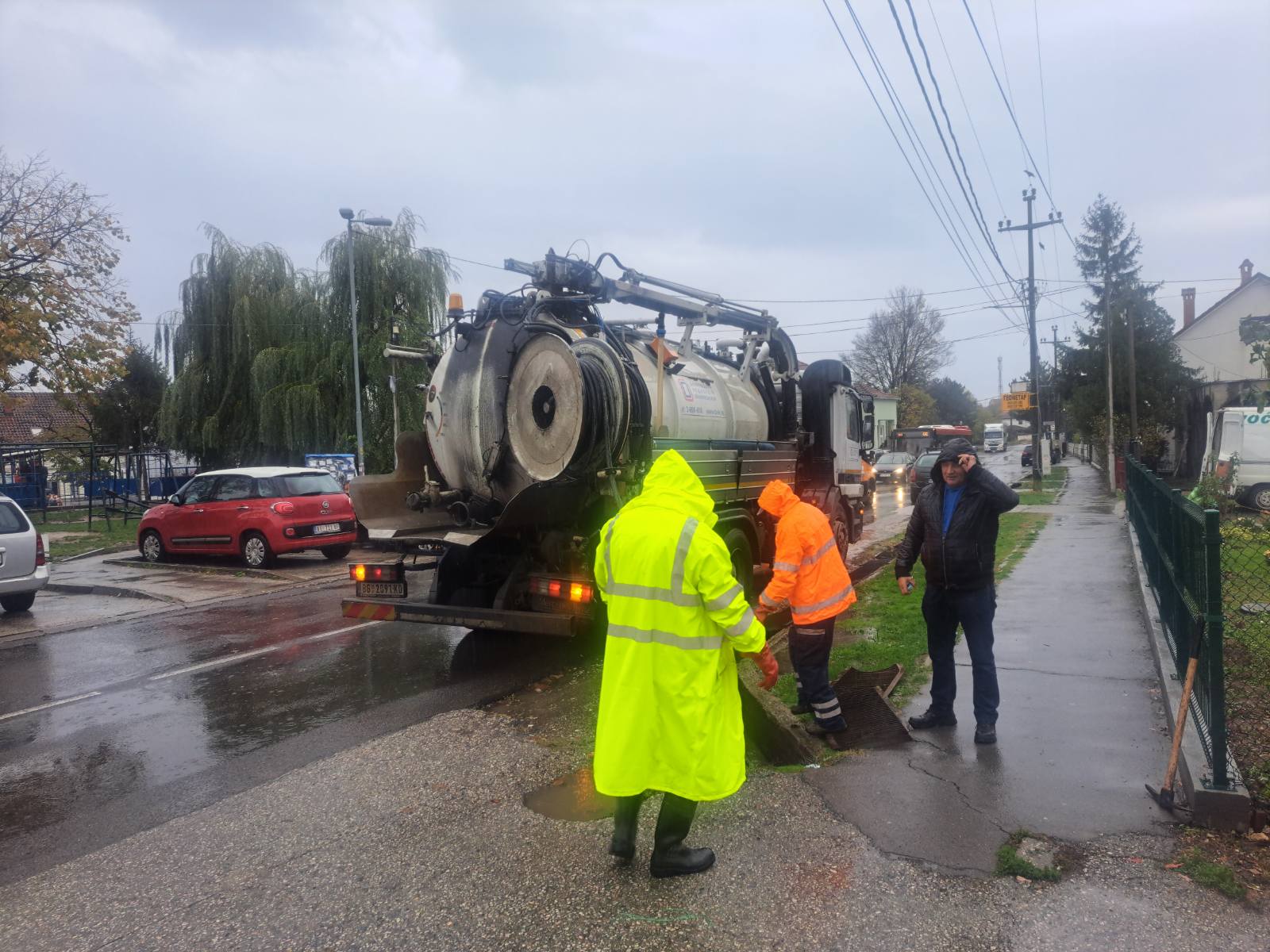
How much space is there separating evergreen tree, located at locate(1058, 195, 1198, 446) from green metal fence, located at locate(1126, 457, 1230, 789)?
108 feet

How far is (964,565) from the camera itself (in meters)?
5.14

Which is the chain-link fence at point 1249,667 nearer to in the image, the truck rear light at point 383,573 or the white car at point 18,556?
the truck rear light at point 383,573

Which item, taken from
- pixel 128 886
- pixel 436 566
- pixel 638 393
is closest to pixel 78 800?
pixel 128 886

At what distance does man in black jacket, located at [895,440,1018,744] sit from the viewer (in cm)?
514

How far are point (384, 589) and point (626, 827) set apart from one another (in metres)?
4.40

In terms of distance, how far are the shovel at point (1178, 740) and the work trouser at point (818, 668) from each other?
1577mm

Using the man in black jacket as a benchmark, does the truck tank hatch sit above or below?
above

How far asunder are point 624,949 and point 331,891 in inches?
50.2

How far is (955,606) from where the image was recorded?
5305 millimetres

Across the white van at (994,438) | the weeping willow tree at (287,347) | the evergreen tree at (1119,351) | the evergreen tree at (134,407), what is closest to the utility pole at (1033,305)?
the evergreen tree at (1119,351)

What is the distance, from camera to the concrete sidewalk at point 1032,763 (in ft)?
13.2

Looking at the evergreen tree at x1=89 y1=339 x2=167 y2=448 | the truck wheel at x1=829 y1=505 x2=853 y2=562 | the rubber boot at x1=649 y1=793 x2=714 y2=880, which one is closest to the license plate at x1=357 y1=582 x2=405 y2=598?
the rubber boot at x1=649 y1=793 x2=714 y2=880

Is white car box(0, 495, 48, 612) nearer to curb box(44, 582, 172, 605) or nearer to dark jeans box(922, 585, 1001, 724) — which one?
curb box(44, 582, 172, 605)

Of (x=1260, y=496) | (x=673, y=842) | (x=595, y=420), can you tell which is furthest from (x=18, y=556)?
(x=1260, y=496)
